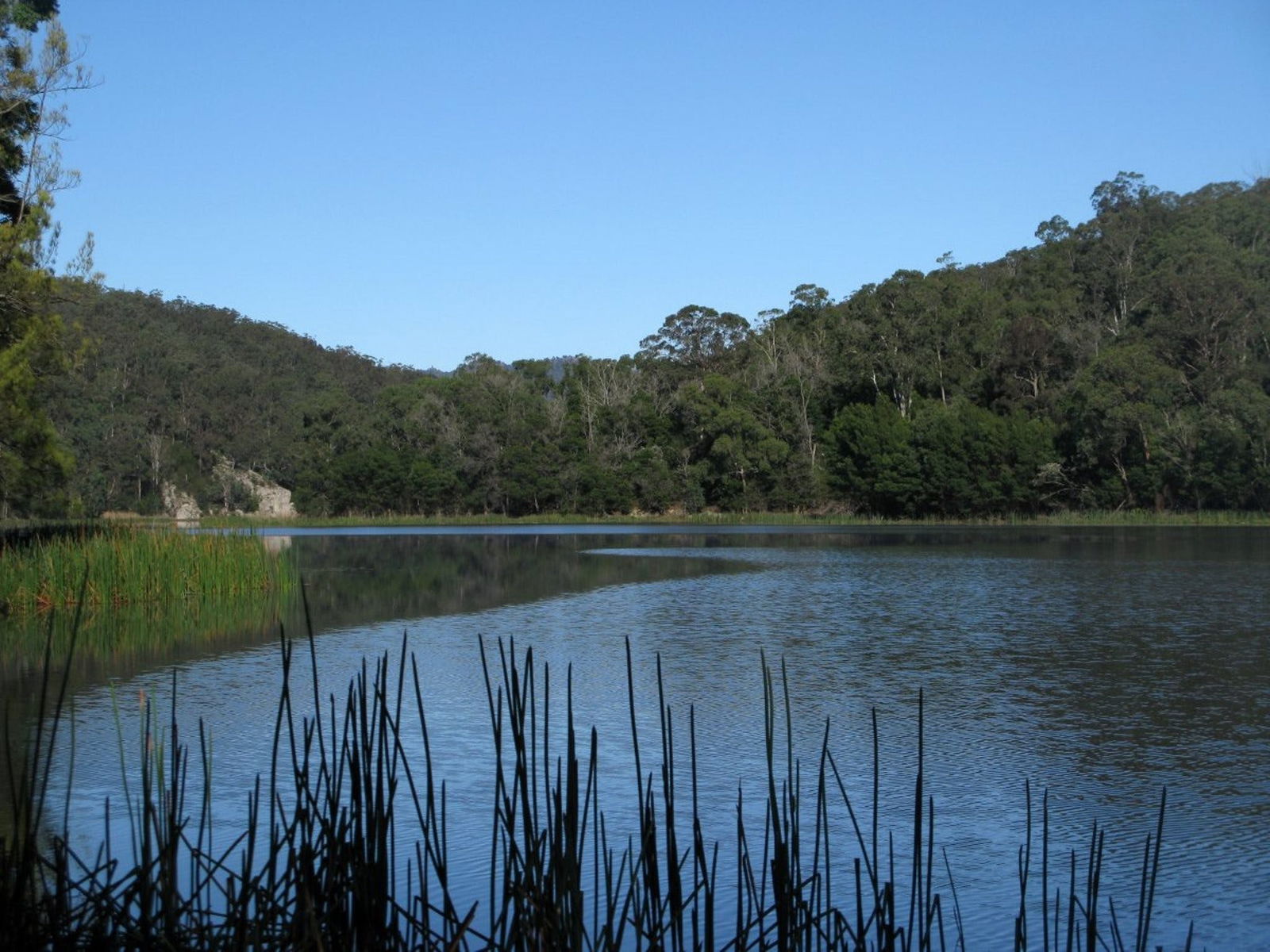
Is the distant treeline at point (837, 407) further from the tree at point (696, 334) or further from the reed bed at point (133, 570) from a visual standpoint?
the reed bed at point (133, 570)

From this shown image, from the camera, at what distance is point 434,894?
5254 millimetres

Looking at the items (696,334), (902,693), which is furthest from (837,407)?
(902,693)

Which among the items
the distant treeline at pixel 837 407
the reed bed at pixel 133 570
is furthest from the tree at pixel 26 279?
the distant treeline at pixel 837 407

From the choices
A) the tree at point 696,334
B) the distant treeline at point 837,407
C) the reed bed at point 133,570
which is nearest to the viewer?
the reed bed at point 133,570

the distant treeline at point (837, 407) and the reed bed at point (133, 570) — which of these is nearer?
the reed bed at point (133, 570)

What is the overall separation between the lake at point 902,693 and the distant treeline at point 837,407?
81.8 ft

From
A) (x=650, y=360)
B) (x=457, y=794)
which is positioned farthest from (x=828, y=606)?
(x=650, y=360)

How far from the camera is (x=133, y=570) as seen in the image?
16.3m

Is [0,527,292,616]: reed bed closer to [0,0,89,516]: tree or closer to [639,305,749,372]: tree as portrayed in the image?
[0,0,89,516]: tree

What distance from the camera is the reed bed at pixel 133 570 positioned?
15016 millimetres

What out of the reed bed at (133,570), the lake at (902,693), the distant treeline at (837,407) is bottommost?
the lake at (902,693)

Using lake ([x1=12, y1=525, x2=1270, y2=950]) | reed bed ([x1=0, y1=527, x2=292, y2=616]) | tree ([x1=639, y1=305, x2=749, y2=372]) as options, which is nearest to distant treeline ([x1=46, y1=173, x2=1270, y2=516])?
tree ([x1=639, y1=305, x2=749, y2=372])

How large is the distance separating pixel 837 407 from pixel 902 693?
2039 inches

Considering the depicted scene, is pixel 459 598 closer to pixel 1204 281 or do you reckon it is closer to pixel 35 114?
pixel 35 114
